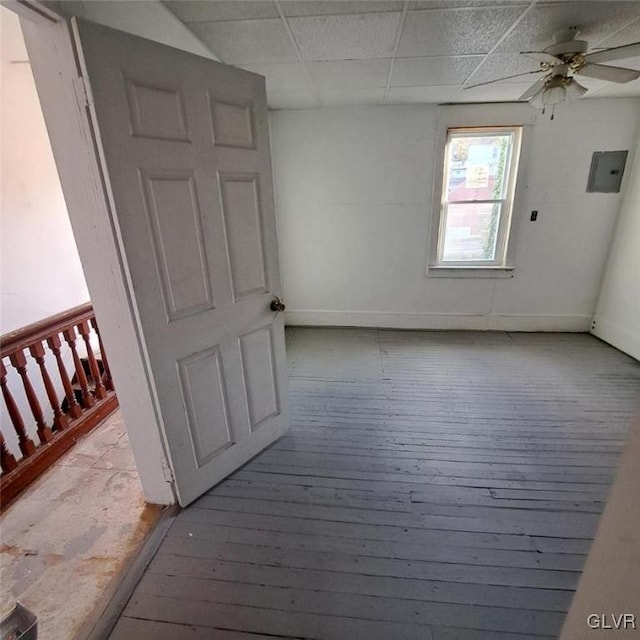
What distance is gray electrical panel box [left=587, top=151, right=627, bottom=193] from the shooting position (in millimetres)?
3158

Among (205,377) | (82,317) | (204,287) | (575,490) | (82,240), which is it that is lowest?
(575,490)

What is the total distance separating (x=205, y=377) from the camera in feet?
5.27

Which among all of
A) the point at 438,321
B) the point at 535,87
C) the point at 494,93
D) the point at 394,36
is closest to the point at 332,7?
the point at 394,36

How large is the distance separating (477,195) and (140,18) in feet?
10.6

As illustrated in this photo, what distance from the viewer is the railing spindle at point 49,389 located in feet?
6.03

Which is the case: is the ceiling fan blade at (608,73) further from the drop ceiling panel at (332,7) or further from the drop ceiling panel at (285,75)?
the drop ceiling panel at (285,75)

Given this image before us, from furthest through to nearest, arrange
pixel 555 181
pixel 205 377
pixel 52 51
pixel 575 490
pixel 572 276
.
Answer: pixel 572 276
pixel 555 181
pixel 575 490
pixel 205 377
pixel 52 51

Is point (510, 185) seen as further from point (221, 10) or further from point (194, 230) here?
point (194, 230)

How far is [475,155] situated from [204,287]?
3290 mm

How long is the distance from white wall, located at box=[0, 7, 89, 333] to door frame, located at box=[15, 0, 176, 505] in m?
2.17

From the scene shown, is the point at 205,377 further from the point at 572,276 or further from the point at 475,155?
the point at 572,276

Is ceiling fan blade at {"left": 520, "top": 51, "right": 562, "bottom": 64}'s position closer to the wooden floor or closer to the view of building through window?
the view of building through window

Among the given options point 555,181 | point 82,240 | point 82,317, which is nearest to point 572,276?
point 555,181

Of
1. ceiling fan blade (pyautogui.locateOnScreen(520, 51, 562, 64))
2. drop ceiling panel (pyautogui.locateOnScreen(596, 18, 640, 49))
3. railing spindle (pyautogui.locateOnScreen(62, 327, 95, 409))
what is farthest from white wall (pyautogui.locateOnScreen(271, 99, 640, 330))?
railing spindle (pyautogui.locateOnScreen(62, 327, 95, 409))
